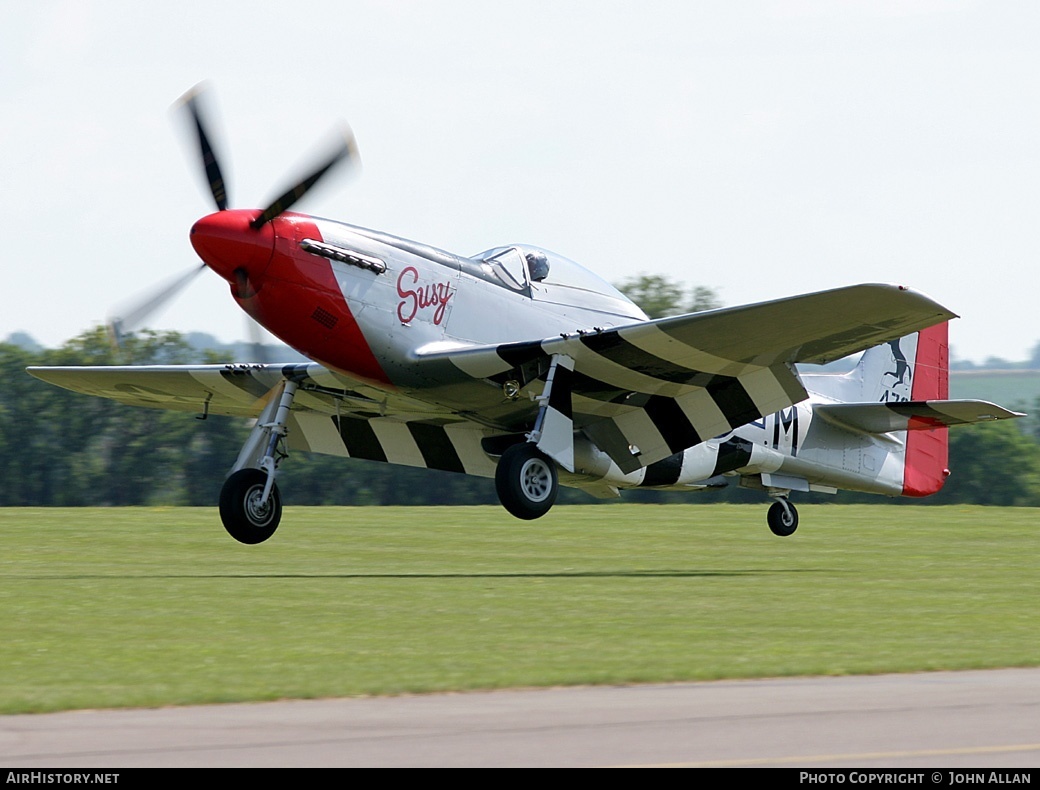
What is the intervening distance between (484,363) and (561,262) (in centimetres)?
216

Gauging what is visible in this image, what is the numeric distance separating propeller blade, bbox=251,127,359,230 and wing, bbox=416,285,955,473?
2.31 m

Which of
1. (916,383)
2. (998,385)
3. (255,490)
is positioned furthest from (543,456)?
(998,385)

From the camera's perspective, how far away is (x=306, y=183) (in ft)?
50.3

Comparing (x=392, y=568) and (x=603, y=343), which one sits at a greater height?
(x=603, y=343)

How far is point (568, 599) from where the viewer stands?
13.2m

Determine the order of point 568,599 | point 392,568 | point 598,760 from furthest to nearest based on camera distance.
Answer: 1. point 392,568
2. point 568,599
3. point 598,760

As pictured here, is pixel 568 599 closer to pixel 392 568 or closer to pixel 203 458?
pixel 392 568

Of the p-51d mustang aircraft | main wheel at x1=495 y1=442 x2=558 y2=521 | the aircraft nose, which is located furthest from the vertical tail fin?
the aircraft nose

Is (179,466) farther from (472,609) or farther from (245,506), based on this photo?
(472,609)

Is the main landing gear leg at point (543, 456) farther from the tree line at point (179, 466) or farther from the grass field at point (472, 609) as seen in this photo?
the tree line at point (179, 466)

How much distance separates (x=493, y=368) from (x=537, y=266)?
174cm

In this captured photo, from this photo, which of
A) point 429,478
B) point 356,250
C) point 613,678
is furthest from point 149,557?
point 429,478

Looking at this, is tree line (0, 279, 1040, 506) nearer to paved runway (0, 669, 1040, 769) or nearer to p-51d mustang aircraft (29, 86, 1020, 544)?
p-51d mustang aircraft (29, 86, 1020, 544)

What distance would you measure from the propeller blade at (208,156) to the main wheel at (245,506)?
3233mm
